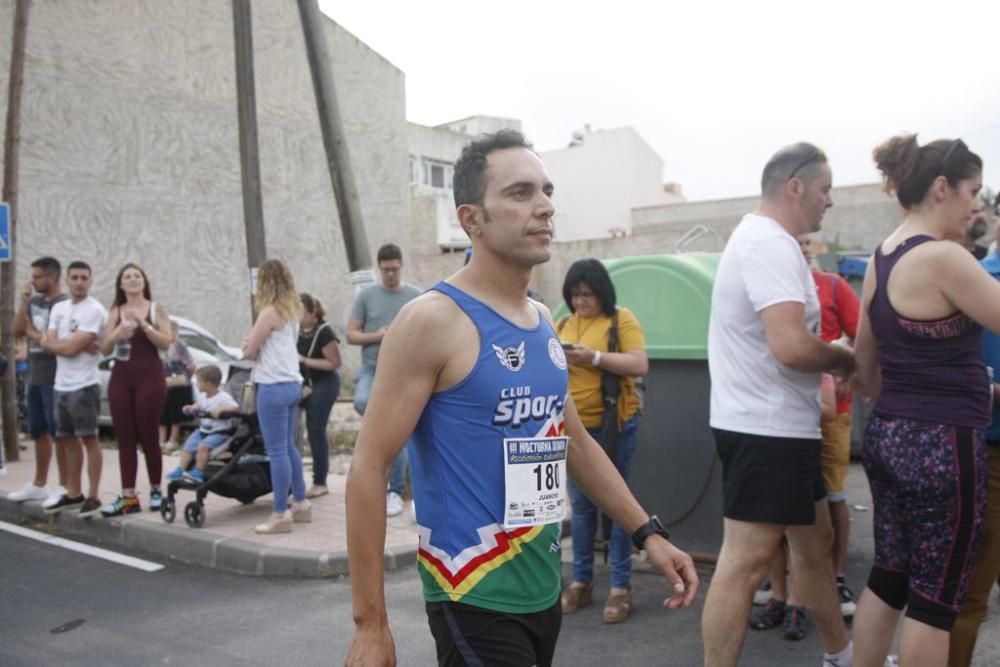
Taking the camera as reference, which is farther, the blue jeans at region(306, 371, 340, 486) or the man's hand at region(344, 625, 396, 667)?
the blue jeans at region(306, 371, 340, 486)

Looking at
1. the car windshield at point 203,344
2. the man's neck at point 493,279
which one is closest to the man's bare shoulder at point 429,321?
the man's neck at point 493,279

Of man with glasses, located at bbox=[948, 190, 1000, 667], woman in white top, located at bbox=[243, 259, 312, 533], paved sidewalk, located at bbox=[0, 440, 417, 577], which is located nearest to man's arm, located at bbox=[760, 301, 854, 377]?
man with glasses, located at bbox=[948, 190, 1000, 667]

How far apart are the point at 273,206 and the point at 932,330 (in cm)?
1848

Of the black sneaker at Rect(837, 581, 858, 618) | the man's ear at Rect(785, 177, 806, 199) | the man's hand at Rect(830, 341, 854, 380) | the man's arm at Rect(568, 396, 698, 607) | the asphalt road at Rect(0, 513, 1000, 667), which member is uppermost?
the man's ear at Rect(785, 177, 806, 199)

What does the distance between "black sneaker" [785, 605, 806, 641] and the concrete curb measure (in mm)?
2550

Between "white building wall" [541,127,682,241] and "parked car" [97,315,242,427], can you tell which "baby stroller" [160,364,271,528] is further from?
"white building wall" [541,127,682,241]

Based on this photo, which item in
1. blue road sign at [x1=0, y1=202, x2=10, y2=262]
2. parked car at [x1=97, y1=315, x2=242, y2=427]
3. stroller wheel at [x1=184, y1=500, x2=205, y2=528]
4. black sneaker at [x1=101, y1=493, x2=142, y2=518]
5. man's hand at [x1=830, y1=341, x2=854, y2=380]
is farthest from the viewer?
parked car at [x1=97, y1=315, x2=242, y2=427]

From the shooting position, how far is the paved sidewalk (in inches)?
232

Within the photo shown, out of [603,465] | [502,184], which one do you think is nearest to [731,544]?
[603,465]

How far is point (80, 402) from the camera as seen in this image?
6.96 meters

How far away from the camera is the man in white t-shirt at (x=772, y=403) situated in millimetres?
3176

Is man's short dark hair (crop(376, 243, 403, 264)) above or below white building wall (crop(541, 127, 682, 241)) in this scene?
below

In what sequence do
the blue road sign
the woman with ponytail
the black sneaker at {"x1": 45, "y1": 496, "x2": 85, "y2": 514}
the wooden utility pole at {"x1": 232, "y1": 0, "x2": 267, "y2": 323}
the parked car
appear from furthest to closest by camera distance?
the parked car
the blue road sign
the wooden utility pole at {"x1": 232, "y1": 0, "x2": 267, "y2": 323}
the black sneaker at {"x1": 45, "y1": 496, "x2": 85, "y2": 514}
the woman with ponytail

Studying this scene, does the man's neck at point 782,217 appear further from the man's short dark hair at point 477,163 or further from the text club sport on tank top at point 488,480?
the text club sport on tank top at point 488,480
